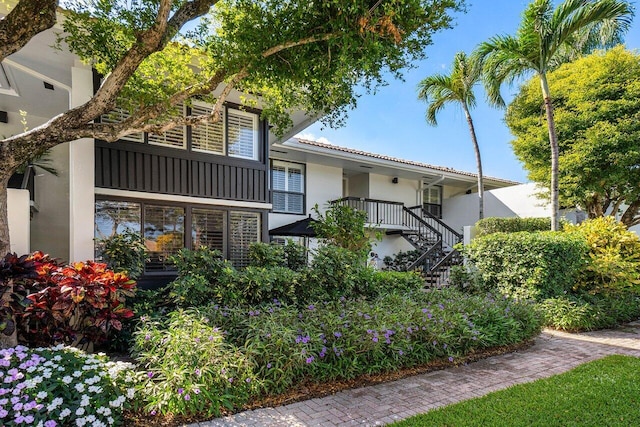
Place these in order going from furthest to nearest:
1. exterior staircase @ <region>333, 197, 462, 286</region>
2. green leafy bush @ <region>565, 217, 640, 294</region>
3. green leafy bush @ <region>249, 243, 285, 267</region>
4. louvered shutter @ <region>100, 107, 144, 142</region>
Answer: exterior staircase @ <region>333, 197, 462, 286</region>, green leafy bush @ <region>565, 217, 640, 294</region>, green leafy bush @ <region>249, 243, 285, 267</region>, louvered shutter @ <region>100, 107, 144, 142</region>

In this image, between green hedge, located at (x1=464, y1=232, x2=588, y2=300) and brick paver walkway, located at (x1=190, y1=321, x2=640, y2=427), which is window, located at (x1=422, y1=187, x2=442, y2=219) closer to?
green hedge, located at (x1=464, y1=232, x2=588, y2=300)

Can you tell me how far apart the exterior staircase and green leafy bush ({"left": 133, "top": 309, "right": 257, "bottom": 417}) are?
9746 millimetres

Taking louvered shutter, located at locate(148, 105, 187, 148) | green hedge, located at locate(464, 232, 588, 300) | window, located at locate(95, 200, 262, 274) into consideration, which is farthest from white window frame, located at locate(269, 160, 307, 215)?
green hedge, located at locate(464, 232, 588, 300)

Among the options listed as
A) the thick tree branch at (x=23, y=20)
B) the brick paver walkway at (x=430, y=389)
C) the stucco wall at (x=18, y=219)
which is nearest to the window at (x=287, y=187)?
the stucco wall at (x=18, y=219)

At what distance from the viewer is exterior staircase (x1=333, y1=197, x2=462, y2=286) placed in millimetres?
13343

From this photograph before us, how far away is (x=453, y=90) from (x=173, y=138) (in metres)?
10.8

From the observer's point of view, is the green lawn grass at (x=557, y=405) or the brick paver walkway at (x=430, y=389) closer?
the green lawn grass at (x=557, y=405)

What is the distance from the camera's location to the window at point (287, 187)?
13.6m

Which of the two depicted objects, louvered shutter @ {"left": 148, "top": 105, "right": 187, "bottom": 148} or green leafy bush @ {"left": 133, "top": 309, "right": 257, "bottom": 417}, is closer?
green leafy bush @ {"left": 133, "top": 309, "right": 257, "bottom": 417}

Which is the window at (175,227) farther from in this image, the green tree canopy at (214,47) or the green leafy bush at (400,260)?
the green leafy bush at (400,260)

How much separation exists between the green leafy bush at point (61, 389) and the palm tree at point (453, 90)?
13800 mm

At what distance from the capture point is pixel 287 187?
1388 cm

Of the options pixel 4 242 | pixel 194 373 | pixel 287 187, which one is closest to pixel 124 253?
pixel 4 242

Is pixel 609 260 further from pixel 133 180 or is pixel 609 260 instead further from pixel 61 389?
pixel 133 180
